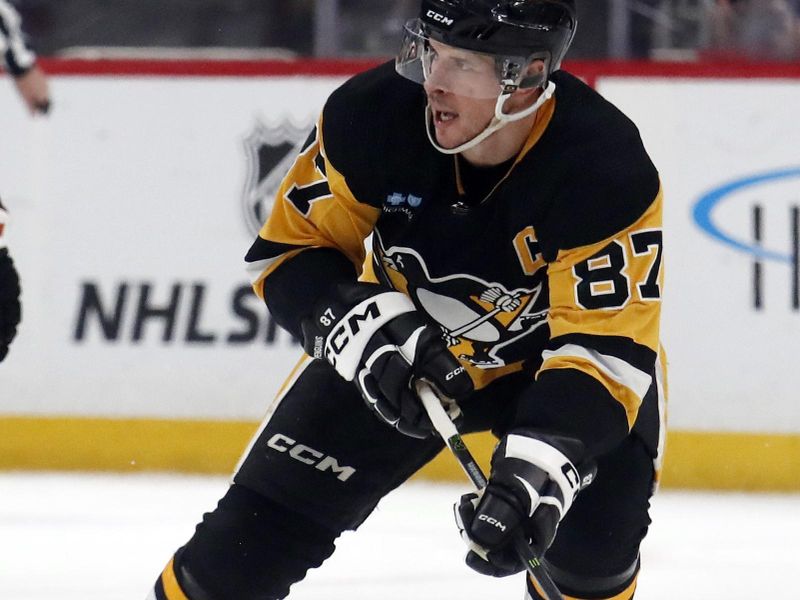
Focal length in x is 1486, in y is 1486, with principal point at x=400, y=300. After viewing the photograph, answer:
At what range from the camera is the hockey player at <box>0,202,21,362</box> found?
2.53m

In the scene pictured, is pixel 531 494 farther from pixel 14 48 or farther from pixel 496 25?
pixel 14 48

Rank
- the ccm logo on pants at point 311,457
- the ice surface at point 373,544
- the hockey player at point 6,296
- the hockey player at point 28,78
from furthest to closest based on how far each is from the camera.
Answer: the hockey player at point 28,78
the ice surface at point 373,544
the hockey player at point 6,296
the ccm logo on pants at point 311,457

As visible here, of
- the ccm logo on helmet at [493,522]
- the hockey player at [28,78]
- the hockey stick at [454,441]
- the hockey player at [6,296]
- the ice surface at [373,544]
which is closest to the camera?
the ccm logo on helmet at [493,522]

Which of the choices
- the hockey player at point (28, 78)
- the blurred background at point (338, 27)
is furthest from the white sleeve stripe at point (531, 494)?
the hockey player at point (28, 78)

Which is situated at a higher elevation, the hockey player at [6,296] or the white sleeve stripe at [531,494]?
the white sleeve stripe at [531,494]

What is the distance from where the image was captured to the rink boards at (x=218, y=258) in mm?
4266

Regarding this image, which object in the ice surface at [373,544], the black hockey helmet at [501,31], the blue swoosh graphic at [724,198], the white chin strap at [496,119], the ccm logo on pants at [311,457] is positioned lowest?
the ice surface at [373,544]

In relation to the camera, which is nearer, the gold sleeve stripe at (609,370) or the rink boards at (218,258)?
the gold sleeve stripe at (609,370)

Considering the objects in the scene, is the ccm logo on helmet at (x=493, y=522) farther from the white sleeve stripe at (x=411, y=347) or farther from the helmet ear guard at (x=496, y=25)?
the helmet ear guard at (x=496, y=25)

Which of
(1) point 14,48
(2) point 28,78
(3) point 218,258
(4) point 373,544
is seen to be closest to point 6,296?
(4) point 373,544

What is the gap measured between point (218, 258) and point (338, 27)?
34.6 inches

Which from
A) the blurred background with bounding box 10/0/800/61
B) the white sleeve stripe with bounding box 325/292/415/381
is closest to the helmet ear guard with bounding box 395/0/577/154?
the white sleeve stripe with bounding box 325/292/415/381

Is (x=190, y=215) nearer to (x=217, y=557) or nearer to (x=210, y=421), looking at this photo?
(x=210, y=421)

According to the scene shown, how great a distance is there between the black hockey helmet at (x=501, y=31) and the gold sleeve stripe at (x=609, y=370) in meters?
0.39
